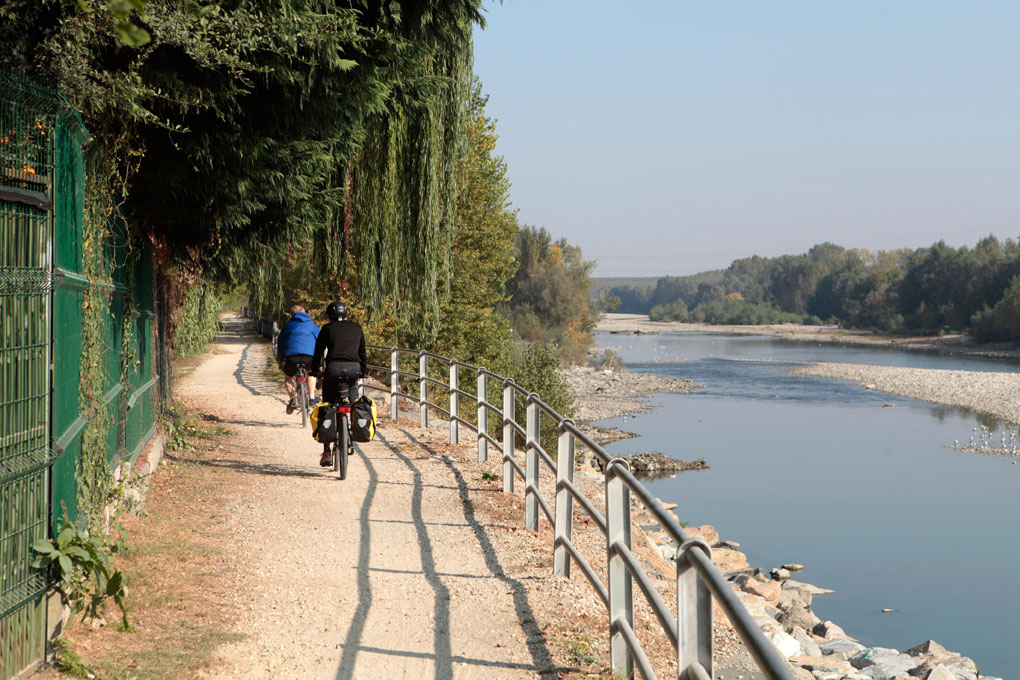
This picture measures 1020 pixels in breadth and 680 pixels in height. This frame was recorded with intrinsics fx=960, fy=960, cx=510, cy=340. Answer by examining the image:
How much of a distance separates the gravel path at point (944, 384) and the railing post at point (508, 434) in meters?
48.7

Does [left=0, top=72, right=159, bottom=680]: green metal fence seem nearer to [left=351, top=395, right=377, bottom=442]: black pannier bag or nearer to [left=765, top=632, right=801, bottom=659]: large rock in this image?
[left=351, top=395, right=377, bottom=442]: black pannier bag

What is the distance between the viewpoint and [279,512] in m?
9.23

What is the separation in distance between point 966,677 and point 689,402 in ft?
147

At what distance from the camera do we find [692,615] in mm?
3383

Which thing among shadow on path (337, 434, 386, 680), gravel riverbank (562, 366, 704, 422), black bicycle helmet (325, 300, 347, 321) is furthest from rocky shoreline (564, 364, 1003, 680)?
gravel riverbank (562, 366, 704, 422)

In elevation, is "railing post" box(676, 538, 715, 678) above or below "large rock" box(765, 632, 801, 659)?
above

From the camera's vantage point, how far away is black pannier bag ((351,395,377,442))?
420 inches

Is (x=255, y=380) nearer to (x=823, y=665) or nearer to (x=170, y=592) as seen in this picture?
(x=823, y=665)

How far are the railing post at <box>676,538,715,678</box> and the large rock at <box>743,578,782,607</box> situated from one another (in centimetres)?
1309

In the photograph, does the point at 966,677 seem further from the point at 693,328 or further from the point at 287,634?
the point at 693,328

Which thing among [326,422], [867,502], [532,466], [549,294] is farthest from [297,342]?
[549,294]

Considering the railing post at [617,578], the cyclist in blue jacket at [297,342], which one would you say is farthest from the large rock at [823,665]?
the cyclist in blue jacket at [297,342]

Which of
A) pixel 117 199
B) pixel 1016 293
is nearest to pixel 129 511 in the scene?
pixel 117 199

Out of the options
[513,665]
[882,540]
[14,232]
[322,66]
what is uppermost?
[322,66]
